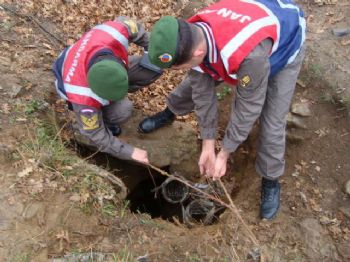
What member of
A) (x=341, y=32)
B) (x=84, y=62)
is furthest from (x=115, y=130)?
(x=341, y=32)

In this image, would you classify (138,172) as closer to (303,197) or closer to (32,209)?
(32,209)

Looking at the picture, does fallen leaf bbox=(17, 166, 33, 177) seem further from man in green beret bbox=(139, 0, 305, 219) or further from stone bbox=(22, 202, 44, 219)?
man in green beret bbox=(139, 0, 305, 219)

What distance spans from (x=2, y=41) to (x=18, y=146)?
1.56 meters

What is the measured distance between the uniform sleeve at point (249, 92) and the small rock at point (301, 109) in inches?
55.0

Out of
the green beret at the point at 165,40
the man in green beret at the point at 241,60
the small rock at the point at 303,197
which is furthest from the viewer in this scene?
the small rock at the point at 303,197

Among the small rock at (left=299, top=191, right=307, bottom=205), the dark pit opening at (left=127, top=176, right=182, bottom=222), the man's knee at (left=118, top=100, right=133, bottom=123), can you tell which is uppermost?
the man's knee at (left=118, top=100, right=133, bottom=123)

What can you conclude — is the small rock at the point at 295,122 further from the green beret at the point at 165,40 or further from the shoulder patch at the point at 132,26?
the green beret at the point at 165,40

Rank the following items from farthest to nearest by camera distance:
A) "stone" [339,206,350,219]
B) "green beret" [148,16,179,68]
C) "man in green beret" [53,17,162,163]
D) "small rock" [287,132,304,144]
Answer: "small rock" [287,132,304,144] → "stone" [339,206,350,219] → "man in green beret" [53,17,162,163] → "green beret" [148,16,179,68]

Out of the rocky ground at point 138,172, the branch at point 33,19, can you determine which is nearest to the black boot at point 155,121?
the rocky ground at point 138,172

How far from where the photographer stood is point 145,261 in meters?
3.09

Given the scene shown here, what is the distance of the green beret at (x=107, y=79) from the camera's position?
10.1ft

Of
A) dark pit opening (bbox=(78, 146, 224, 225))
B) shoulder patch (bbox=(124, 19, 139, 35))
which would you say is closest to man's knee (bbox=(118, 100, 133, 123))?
dark pit opening (bbox=(78, 146, 224, 225))

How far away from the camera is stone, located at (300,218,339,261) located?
3523mm

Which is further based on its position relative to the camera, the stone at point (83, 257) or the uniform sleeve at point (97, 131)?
the uniform sleeve at point (97, 131)
